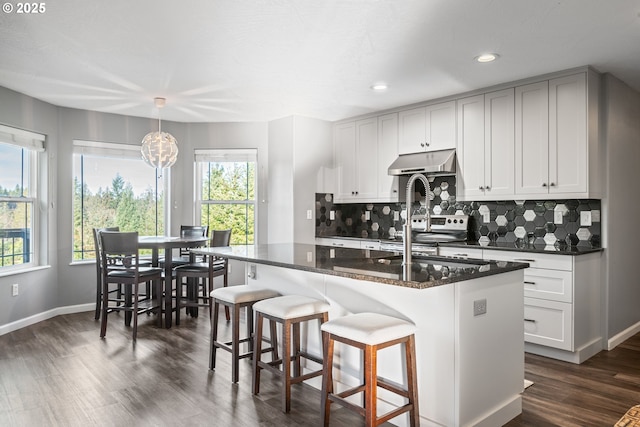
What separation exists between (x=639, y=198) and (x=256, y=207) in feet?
14.3

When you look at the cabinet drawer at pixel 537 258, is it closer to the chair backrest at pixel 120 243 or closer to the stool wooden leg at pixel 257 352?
the stool wooden leg at pixel 257 352

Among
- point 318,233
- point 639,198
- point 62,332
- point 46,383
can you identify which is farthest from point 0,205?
point 639,198

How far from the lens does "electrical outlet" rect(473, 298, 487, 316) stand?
86.8 inches

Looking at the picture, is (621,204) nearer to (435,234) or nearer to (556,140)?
(556,140)

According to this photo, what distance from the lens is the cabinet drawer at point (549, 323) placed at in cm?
341

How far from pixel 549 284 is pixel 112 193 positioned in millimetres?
4978

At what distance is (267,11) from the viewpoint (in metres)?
2.60

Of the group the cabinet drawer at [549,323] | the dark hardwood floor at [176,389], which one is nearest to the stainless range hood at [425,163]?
the cabinet drawer at [549,323]

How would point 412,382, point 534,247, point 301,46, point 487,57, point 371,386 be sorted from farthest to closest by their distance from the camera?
point 534,247
point 487,57
point 301,46
point 412,382
point 371,386

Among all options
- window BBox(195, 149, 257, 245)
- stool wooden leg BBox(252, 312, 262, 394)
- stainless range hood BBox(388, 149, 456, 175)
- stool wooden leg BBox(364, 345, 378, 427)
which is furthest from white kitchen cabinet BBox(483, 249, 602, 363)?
window BBox(195, 149, 257, 245)

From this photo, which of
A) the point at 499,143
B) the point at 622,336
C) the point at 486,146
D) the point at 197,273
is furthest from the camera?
the point at 197,273

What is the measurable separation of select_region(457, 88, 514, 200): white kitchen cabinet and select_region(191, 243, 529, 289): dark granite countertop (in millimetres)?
1672

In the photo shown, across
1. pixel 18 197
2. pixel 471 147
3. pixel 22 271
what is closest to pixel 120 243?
pixel 22 271

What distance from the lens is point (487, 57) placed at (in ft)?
11.0
